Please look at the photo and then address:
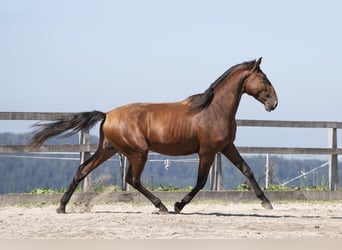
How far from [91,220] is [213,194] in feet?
15.2

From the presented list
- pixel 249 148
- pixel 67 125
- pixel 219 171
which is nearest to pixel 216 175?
pixel 219 171

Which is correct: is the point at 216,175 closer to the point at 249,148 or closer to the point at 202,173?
the point at 249,148

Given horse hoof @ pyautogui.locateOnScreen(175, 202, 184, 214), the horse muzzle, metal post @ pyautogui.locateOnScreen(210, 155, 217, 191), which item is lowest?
horse hoof @ pyautogui.locateOnScreen(175, 202, 184, 214)

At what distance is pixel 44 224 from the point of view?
35.2 ft

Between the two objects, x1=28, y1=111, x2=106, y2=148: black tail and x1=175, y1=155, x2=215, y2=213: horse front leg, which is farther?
x1=28, y1=111, x2=106, y2=148: black tail

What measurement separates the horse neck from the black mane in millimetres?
72

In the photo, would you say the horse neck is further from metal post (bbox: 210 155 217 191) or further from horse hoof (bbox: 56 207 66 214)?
metal post (bbox: 210 155 217 191)

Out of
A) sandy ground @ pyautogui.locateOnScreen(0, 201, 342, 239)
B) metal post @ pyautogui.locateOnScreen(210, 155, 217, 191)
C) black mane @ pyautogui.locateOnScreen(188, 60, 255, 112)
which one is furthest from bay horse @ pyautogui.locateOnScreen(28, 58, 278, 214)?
metal post @ pyautogui.locateOnScreen(210, 155, 217, 191)

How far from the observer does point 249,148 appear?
636 inches

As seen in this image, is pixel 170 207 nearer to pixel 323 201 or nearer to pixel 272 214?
pixel 272 214

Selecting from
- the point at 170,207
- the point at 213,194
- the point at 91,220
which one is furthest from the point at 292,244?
the point at 213,194

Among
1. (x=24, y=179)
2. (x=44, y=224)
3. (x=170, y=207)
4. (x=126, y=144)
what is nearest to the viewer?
(x=44, y=224)

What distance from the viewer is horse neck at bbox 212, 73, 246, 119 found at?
12742 mm

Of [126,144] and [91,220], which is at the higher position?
[126,144]
